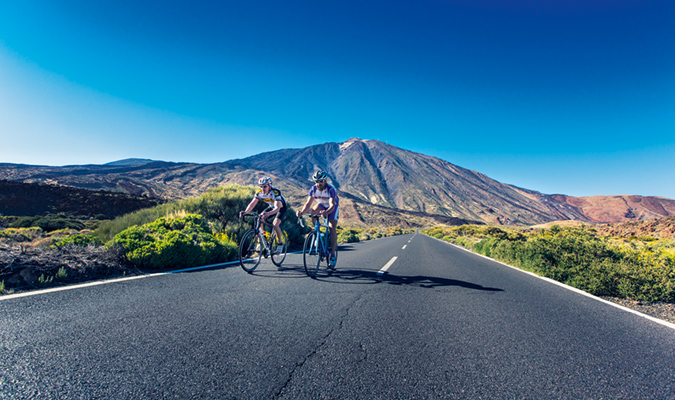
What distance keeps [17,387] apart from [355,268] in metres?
5.59

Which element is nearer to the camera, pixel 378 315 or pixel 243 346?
pixel 243 346

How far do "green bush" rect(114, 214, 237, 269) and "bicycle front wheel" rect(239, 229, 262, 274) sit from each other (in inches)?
50.4

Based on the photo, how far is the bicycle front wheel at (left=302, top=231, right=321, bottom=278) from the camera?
5.64 metres

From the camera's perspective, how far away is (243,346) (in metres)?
2.38

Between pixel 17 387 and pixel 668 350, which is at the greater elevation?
pixel 668 350

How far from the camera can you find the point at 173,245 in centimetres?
597

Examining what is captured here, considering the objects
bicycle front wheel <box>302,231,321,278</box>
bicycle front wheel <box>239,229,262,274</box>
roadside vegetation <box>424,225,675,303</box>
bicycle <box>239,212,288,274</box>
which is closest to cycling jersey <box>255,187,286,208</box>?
bicycle <box>239,212,288,274</box>

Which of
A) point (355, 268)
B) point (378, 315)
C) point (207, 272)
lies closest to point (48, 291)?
point (207, 272)

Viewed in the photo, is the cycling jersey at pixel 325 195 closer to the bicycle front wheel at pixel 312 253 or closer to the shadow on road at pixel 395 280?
the bicycle front wheel at pixel 312 253

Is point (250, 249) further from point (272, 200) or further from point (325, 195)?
point (325, 195)

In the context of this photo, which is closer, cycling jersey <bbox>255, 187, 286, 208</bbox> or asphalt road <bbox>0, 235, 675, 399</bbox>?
asphalt road <bbox>0, 235, 675, 399</bbox>

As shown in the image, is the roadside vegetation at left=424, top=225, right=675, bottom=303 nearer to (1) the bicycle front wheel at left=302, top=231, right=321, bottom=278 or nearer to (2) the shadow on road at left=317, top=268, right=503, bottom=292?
(2) the shadow on road at left=317, top=268, right=503, bottom=292

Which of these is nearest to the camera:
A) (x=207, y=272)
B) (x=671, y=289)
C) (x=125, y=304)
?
(x=125, y=304)

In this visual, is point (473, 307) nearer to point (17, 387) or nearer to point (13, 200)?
point (17, 387)
